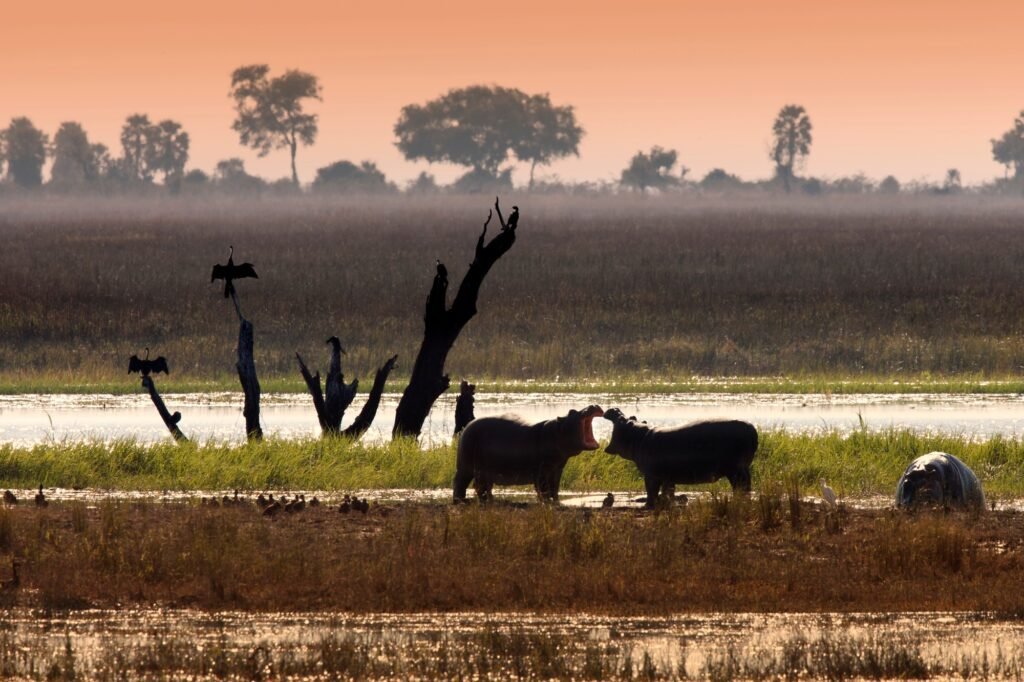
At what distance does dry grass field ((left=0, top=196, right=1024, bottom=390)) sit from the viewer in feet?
136

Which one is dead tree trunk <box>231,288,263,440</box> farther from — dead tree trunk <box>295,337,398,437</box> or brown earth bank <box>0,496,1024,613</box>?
brown earth bank <box>0,496,1024,613</box>

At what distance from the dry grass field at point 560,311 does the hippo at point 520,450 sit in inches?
832

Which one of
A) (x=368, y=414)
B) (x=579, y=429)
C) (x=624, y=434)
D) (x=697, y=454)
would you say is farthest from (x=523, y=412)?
(x=579, y=429)

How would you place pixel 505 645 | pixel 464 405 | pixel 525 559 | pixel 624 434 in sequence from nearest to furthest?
pixel 505 645 < pixel 525 559 < pixel 624 434 < pixel 464 405

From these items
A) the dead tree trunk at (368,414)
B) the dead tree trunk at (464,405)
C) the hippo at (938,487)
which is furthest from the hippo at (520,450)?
the dead tree trunk at (368,414)

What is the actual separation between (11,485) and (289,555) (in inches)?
283

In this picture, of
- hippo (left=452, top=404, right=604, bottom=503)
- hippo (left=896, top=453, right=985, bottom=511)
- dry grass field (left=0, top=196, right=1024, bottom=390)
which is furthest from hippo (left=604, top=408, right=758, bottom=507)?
dry grass field (left=0, top=196, right=1024, bottom=390)

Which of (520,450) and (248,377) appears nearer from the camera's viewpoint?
(520,450)

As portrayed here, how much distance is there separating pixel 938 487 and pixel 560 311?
97.3 feet

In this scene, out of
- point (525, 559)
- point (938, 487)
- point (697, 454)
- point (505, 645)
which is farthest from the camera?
point (938, 487)

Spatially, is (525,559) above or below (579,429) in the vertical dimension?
below

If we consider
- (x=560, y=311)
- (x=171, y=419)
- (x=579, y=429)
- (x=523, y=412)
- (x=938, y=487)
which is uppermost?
(x=560, y=311)

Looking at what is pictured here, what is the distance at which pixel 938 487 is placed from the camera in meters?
17.8

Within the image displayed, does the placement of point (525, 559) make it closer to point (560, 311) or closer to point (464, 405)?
point (464, 405)
